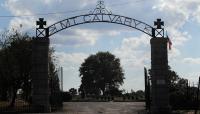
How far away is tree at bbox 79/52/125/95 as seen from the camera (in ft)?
433

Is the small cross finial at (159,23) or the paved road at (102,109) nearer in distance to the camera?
the small cross finial at (159,23)

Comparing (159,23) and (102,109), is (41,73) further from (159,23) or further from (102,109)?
(102,109)

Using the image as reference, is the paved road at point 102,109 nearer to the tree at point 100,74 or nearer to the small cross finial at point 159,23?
the small cross finial at point 159,23

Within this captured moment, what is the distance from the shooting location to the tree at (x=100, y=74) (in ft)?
433

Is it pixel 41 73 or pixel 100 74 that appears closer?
pixel 41 73

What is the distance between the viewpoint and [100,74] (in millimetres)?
133000

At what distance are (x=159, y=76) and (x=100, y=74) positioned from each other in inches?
3585

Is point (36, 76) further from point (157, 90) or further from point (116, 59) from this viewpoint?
point (116, 59)

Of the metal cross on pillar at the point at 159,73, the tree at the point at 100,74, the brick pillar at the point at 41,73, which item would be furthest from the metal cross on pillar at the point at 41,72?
the tree at the point at 100,74

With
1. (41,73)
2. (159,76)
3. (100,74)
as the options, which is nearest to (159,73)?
(159,76)

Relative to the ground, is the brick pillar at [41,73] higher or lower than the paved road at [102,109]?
higher

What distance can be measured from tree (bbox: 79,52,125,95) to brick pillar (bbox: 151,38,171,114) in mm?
87312

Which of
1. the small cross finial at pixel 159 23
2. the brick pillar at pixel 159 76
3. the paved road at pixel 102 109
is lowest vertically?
the paved road at pixel 102 109

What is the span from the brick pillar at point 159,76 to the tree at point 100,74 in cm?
8731
